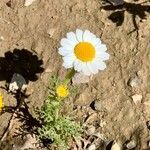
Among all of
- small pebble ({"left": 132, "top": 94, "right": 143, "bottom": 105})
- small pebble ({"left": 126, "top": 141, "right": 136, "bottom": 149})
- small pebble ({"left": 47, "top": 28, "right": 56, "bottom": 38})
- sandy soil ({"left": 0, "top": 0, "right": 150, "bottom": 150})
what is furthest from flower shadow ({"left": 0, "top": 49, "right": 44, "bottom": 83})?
small pebble ({"left": 126, "top": 141, "right": 136, "bottom": 149})

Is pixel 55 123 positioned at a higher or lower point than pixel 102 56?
lower

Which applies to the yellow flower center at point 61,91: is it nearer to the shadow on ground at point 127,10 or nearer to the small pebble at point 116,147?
the small pebble at point 116,147

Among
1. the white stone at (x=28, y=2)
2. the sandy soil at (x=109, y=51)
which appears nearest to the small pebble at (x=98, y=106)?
the sandy soil at (x=109, y=51)

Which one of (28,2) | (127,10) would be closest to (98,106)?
(127,10)

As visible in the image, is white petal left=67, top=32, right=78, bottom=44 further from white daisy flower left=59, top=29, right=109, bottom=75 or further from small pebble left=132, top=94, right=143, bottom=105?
small pebble left=132, top=94, right=143, bottom=105

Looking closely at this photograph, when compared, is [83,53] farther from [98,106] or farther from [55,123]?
[98,106]

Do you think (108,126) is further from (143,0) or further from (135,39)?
(143,0)
